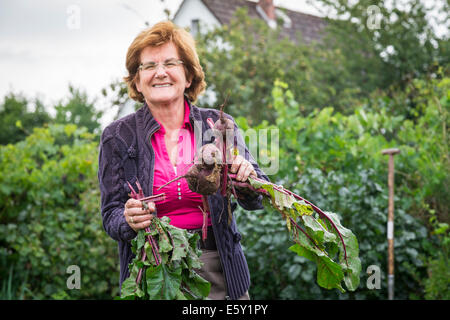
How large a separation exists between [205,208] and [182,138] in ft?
1.36

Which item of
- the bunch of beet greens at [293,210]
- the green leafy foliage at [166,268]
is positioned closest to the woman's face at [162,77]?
the bunch of beet greens at [293,210]

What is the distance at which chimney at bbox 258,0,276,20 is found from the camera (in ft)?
66.4

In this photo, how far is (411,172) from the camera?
4.91m

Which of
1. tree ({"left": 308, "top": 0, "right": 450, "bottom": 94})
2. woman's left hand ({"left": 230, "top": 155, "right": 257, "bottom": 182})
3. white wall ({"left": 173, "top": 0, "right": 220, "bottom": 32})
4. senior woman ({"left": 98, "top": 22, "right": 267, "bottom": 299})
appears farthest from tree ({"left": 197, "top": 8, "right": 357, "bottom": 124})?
white wall ({"left": 173, "top": 0, "right": 220, "bottom": 32})

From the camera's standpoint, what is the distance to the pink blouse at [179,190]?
1994mm

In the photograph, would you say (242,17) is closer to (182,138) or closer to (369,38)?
(369,38)

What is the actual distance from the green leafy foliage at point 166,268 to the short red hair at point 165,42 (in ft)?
2.54

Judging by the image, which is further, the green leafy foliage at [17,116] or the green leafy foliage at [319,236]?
the green leafy foliage at [17,116]

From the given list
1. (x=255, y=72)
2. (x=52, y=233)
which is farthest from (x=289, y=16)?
(x=52, y=233)

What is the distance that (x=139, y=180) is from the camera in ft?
6.63

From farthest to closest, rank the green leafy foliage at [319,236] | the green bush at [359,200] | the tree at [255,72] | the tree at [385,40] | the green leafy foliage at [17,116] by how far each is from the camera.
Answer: the green leafy foliage at [17,116]
the tree at [385,40]
the tree at [255,72]
the green bush at [359,200]
the green leafy foliage at [319,236]

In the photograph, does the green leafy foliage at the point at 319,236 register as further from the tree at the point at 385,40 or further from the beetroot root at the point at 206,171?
the tree at the point at 385,40

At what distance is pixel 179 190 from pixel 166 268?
35 cm
